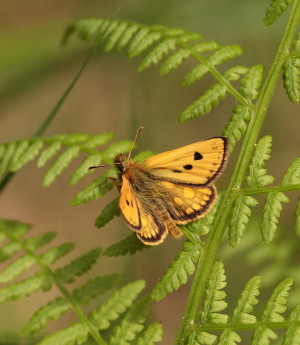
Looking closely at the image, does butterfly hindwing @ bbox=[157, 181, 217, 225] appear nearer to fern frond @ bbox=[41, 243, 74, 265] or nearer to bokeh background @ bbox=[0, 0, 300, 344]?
fern frond @ bbox=[41, 243, 74, 265]

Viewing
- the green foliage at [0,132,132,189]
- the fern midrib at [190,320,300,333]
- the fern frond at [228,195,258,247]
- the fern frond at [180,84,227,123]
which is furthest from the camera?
the green foliage at [0,132,132,189]

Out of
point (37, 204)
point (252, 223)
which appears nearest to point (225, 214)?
point (252, 223)

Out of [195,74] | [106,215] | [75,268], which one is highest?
[195,74]

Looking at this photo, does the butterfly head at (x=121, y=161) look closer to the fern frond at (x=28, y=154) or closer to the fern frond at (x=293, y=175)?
the fern frond at (x=28, y=154)

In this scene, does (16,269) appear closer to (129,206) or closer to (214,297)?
(129,206)

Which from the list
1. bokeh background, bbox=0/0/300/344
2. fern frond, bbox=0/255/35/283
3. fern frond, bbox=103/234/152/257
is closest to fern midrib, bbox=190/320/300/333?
fern frond, bbox=103/234/152/257

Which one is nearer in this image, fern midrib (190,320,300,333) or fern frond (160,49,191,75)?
fern midrib (190,320,300,333)

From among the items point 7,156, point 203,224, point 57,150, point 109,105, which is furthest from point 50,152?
point 109,105

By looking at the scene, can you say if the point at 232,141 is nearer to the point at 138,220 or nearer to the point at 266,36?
the point at 138,220
